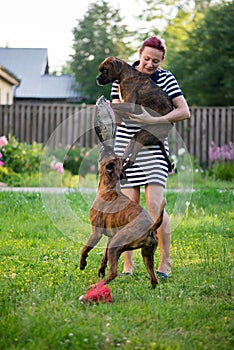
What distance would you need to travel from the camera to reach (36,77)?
4019 cm

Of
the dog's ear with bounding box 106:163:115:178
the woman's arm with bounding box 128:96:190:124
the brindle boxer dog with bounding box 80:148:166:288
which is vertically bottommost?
the brindle boxer dog with bounding box 80:148:166:288

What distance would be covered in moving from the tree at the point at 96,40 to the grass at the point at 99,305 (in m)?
32.4

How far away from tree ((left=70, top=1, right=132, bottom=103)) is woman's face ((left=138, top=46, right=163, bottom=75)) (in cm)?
3358

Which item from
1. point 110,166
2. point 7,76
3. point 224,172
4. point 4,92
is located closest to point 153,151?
point 110,166

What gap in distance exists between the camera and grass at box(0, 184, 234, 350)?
3.38m

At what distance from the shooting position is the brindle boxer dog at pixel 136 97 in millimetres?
4328

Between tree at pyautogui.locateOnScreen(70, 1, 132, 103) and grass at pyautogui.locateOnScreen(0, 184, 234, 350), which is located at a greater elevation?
tree at pyautogui.locateOnScreen(70, 1, 132, 103)

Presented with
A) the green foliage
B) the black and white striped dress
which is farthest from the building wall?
the black and white striped dress

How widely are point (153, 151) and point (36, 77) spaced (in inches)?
1430

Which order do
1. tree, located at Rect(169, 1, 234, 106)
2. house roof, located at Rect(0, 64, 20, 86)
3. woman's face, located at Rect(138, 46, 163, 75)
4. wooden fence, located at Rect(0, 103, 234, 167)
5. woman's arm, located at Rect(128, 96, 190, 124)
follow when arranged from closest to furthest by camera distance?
woman's arm, located at Rect(128, 96, 190, 124)
woman's face, located at Rect(138, 46, 163, 75)
wooden fence, located at Rect(0, 103, 234, 167)
house roof, located at Rect(0, 64, 20, 86)
tree, located at Rect(169, 1, 234, 106)

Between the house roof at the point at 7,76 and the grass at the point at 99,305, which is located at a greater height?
the house roof at the point at 7,76

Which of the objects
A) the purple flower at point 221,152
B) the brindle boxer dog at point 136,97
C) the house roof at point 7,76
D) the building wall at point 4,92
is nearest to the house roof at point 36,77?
the building wall at point 4,92

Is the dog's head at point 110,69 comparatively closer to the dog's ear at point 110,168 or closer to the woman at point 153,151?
the woman at point 153,151

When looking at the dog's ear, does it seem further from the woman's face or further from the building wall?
the building wall
